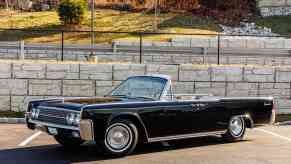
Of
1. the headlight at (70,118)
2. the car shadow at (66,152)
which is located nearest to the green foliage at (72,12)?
the car shadow at (66,152)

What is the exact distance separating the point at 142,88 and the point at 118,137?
152 centimetres

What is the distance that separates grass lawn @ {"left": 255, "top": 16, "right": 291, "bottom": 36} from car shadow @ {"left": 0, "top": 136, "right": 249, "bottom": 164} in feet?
86.5

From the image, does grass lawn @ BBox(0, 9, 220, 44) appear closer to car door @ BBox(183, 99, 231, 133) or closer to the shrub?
the shrub

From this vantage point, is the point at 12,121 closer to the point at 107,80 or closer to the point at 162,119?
the point at 107,80

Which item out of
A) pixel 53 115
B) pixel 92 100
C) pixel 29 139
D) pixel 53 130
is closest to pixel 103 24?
pixel 29 139

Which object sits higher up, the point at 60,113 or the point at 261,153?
the point at 60,113

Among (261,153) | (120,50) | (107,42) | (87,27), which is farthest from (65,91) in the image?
(87,27)

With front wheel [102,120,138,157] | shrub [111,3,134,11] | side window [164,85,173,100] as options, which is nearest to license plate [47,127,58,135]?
front wheel [102,120,138,157]

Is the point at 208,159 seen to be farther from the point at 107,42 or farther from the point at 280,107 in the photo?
the point at 107,42

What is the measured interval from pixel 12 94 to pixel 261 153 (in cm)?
862

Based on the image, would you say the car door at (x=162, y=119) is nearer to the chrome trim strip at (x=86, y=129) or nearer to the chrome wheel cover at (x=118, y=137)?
the chrome wheel cover at (x=118, y=137)

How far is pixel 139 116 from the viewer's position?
10.5 metres

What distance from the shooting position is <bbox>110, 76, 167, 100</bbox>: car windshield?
36.9ft

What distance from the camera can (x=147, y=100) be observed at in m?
11.0
